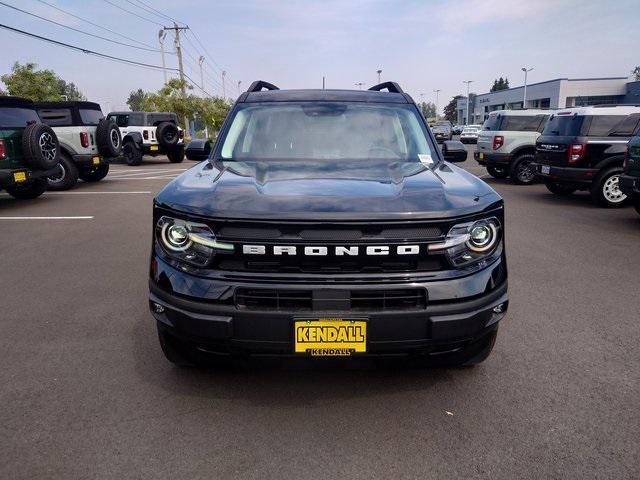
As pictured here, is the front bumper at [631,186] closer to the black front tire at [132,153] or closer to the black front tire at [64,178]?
the black front tire at [64,178]

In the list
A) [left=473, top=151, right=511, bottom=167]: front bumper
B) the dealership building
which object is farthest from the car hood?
the dealership building

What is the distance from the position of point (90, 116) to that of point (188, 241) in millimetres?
12432

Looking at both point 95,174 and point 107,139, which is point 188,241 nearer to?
point 107,139

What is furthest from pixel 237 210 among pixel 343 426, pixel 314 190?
pixel 343 426

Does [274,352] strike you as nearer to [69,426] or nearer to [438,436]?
[438,436]

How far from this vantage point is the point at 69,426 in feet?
8.59

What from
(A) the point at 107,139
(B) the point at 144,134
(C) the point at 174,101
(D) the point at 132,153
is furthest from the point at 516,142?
(C) the point at 174,101

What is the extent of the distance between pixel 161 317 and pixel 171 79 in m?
43.6

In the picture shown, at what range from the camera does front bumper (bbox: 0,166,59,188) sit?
8984 millimetres

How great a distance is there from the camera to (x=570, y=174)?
10000mm

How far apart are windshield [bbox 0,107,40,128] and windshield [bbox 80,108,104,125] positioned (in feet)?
9.34

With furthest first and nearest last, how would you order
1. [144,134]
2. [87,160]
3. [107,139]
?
[144,134], [107,139], [87,160]

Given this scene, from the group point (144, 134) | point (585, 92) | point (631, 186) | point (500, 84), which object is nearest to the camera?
point (631, 186)

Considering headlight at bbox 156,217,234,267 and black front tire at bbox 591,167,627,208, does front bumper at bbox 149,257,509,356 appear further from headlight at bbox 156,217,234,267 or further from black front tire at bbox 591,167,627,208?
black front tire at bbox 591,167,627,208
